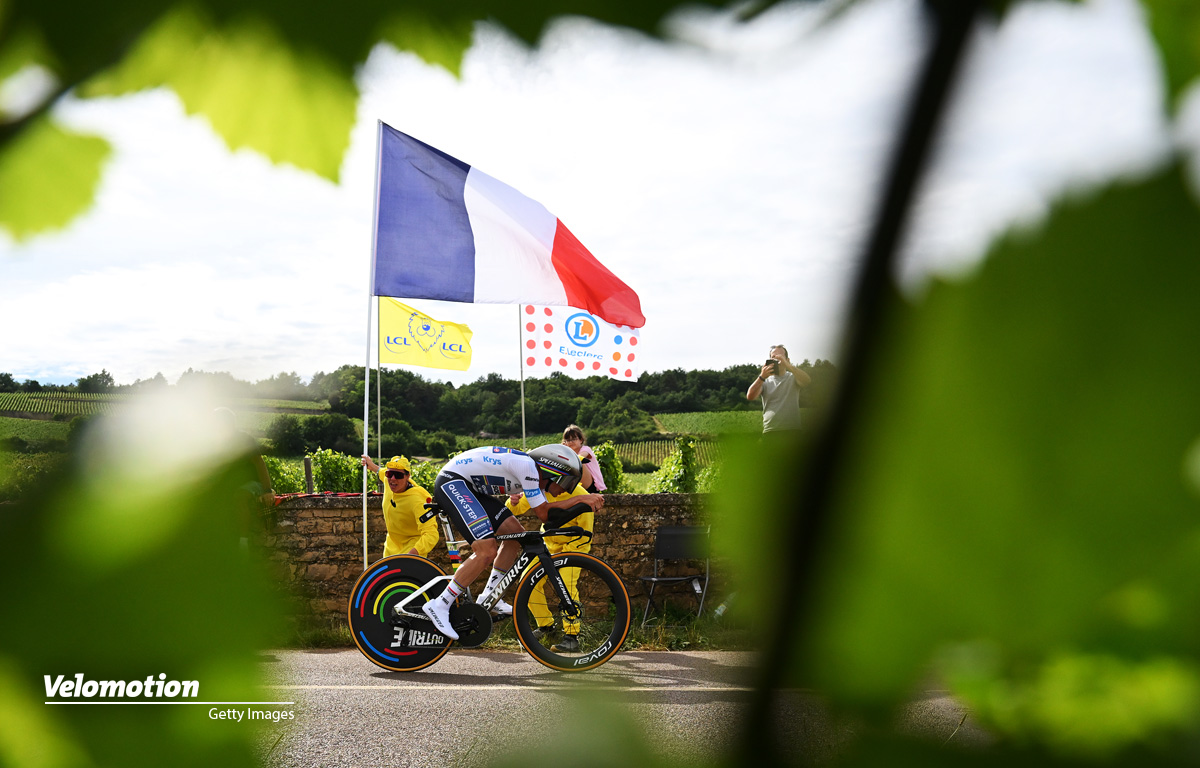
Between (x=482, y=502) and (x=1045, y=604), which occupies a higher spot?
(x=1045, y=604)

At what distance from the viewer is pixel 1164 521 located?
7 cm

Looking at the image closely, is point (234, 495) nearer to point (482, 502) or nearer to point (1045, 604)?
point (1045, 604)

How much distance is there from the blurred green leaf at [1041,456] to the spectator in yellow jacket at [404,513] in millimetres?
2979

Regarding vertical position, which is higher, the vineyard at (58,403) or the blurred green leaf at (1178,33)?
the blurred green leaf at (1178,33)

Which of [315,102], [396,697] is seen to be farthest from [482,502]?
[315,102]

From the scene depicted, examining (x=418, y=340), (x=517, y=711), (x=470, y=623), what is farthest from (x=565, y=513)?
(x=517, y=711)

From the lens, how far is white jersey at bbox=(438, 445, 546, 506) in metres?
2.84

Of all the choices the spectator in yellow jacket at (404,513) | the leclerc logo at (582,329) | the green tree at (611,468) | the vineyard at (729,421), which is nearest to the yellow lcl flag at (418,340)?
the leclerc logo at (582,329)

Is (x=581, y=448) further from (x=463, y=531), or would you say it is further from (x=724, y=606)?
(x=724, y=606)

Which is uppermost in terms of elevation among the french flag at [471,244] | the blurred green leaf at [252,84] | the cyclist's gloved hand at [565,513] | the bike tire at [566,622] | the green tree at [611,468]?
the french flag at [471,244]

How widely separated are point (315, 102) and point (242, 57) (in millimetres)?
26

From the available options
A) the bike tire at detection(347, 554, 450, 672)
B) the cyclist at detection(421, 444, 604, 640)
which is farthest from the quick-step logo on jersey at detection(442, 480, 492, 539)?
the bike tire at detection(347, 554, 450, 672)

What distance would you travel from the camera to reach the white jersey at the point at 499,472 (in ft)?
9.32

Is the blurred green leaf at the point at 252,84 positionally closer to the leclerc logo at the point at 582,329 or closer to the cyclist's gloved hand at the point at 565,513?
the cyclist's gloved hand at the point at 565,513
